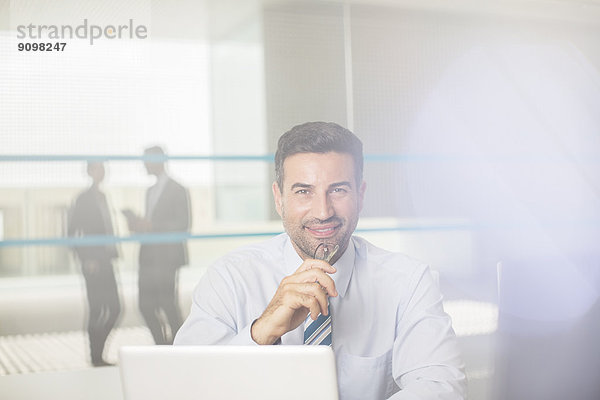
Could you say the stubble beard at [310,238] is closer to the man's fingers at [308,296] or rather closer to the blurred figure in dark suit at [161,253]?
the blurred figure in dark suit at [161,253]

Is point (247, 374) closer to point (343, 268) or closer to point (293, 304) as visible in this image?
point (293, 304)

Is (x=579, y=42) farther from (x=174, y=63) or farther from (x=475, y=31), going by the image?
(x=174, y=63)

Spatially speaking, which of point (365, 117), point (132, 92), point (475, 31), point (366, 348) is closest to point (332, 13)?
point (365, 117)

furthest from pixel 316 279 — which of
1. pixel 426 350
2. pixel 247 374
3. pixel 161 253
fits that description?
pixel 161 253

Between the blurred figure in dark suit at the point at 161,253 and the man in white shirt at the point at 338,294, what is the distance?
17.7 inches

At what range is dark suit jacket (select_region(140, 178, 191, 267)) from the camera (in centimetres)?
286

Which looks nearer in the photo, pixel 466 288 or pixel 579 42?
pixel 466 288

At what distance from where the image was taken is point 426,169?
323cm

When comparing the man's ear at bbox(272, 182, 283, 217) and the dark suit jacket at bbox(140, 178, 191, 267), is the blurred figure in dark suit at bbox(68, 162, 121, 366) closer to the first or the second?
the dark suit jacket at bbox(140, 178, 191, 267)

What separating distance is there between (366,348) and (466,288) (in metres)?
1.20

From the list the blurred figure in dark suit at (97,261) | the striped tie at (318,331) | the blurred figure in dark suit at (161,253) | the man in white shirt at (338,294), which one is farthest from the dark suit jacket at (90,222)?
the striped tie at (318,331)

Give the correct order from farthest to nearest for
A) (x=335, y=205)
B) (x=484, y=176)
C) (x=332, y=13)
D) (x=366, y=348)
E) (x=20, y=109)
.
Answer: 1. (x=484, y=176)
2. (x=332, y=13)
3. (x=20, y=109)
4. (x=335, y=205)
5. (x=366, y=348)

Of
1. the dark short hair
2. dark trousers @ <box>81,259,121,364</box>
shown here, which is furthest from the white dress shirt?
dark trousers @ <box>81,259,121,364</box>

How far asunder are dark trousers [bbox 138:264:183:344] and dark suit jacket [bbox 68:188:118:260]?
0.18 m
